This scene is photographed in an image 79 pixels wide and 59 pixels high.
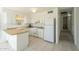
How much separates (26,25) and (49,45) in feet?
1.81

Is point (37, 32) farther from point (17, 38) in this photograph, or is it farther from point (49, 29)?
point (17, 38)

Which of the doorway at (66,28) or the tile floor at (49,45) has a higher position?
the doorway at (66,28)

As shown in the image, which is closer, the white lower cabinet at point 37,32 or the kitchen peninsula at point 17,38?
the kitchen peninsula at point 17,38

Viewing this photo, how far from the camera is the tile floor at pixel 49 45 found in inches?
65.5

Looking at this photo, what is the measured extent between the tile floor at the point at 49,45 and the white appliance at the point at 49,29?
9 cm

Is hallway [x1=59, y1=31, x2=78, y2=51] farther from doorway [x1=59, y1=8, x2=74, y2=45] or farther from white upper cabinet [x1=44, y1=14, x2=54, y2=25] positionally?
white upper cabinet [x1=44, y1=14, x2=54, y2=25]

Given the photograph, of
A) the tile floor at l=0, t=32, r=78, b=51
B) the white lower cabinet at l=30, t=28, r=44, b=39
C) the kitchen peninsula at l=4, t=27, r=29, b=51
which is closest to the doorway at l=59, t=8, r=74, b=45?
the tile floor at l=0, t=32, r=78, b=51

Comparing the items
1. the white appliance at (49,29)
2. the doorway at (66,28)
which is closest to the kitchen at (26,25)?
the white appliance at (49,29)

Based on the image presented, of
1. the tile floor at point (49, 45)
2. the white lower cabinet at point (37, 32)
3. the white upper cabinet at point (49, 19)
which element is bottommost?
the tile floor at point (49, 45)

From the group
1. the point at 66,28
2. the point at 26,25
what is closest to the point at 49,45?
the point at 66,28

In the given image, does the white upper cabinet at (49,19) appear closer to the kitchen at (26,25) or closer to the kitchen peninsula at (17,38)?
the kitchen at (26,25)

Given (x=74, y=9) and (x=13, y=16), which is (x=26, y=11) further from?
(x=74, y=9)

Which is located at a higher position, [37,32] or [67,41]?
[37,32]

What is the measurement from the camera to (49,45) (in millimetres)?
1682
